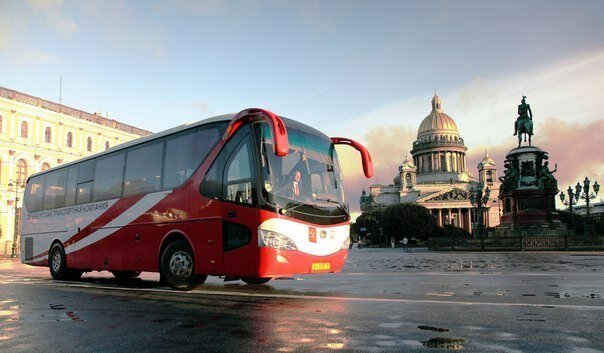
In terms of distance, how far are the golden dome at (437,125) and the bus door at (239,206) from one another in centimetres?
13390

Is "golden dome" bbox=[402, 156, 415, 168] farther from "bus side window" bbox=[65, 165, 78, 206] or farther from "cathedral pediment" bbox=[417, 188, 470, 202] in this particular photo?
"bus side window" bbox=[65, 165, 78, 206]

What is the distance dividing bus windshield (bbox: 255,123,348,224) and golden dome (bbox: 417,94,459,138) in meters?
132

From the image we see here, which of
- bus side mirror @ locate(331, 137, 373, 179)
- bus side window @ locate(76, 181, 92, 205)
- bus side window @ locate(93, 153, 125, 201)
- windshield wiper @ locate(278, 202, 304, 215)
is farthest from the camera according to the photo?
bus side window @ locate(76, 181, 92, 205)

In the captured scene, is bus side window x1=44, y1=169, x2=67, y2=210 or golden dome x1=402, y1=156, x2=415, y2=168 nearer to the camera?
bus side window x1=44, y1=169, x2=67, y2=210

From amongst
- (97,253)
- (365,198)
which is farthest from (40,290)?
(365,198)

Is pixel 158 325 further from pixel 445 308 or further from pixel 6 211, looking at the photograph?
pixel 6 211

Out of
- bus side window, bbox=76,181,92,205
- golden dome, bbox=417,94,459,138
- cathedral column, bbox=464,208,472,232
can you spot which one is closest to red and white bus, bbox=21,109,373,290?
bus side window, bbox=76,181,92,205

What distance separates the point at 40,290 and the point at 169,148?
4229 millimetres

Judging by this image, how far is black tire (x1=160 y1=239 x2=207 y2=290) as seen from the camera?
33.9 feet

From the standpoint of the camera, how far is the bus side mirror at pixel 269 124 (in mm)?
8453

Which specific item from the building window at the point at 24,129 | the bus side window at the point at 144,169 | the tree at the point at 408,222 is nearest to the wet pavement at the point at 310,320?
the bus side window at the point at 144,169

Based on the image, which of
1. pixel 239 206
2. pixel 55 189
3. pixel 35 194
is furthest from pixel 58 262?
pixel 239 206

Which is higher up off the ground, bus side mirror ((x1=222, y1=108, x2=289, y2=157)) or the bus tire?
bus side mirror ((x1=222, y1=108, x2=289, y2=157))

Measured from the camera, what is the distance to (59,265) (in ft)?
49.6
